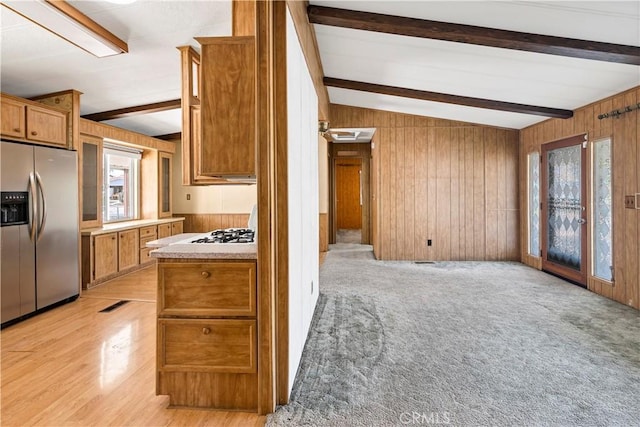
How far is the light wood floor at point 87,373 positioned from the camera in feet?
6.17

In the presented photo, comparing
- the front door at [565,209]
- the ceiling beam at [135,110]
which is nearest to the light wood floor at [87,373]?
the ceiling beam at [135,110]

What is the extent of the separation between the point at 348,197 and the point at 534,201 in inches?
270

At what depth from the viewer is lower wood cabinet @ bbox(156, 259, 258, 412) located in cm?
194

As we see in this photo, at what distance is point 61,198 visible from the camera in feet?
12.4

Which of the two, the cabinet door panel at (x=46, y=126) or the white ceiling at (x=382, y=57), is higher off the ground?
the white ceiling at (x=382, y=57)

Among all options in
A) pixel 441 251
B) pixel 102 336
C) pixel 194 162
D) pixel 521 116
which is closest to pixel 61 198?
pixel 102 336

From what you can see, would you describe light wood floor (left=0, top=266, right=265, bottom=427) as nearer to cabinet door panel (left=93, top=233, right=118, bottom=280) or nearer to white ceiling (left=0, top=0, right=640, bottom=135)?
cabinet door panel (left=93, top=233, right=118, bottom=280)

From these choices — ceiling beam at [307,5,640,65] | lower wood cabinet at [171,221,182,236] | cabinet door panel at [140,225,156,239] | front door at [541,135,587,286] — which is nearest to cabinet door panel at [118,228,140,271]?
cabinet door panel at [140,225,156,239]

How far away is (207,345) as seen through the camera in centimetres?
196

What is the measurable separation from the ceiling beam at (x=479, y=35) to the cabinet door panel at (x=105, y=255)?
393 centimetres

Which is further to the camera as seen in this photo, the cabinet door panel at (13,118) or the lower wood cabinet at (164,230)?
the lower wood cabinet at (164,230)

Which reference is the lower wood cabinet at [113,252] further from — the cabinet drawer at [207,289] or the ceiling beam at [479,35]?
the ceiling beam at [479,35]

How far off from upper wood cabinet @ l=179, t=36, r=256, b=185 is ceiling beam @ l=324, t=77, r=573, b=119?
122 inches

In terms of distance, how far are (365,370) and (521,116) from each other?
4676 mm
